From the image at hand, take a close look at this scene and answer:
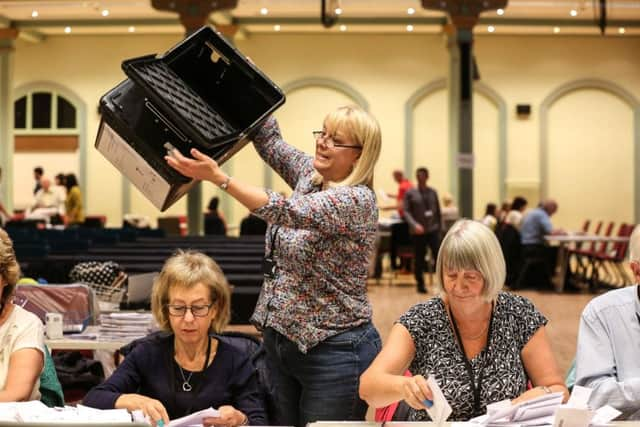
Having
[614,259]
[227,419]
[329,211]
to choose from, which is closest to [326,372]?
[227,419]

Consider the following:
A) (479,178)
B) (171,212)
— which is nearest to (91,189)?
(171,212)

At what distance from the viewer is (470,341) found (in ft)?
9.35

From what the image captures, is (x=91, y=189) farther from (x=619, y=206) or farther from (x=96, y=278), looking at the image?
(x=96, y=278)

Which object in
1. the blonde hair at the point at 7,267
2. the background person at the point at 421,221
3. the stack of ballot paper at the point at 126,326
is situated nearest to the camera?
the blonde hair at the point at 7,267

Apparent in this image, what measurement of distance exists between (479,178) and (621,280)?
6639mm

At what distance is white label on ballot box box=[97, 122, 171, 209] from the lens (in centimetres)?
259

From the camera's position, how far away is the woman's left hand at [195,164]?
8.18ft

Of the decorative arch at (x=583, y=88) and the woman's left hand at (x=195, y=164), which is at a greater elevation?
the decorative arch at (x=583, y=88)

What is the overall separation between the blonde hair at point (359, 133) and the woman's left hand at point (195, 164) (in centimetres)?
50

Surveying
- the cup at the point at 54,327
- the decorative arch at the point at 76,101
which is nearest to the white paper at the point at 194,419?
the cup at the point at 54,327

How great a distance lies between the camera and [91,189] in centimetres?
2222

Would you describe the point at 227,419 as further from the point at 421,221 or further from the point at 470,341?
the point at 421,221

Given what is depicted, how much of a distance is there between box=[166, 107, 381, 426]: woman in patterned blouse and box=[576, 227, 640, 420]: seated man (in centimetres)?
64

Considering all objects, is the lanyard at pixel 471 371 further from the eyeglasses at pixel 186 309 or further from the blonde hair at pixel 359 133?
the eyeglasses at pixel 186 309
